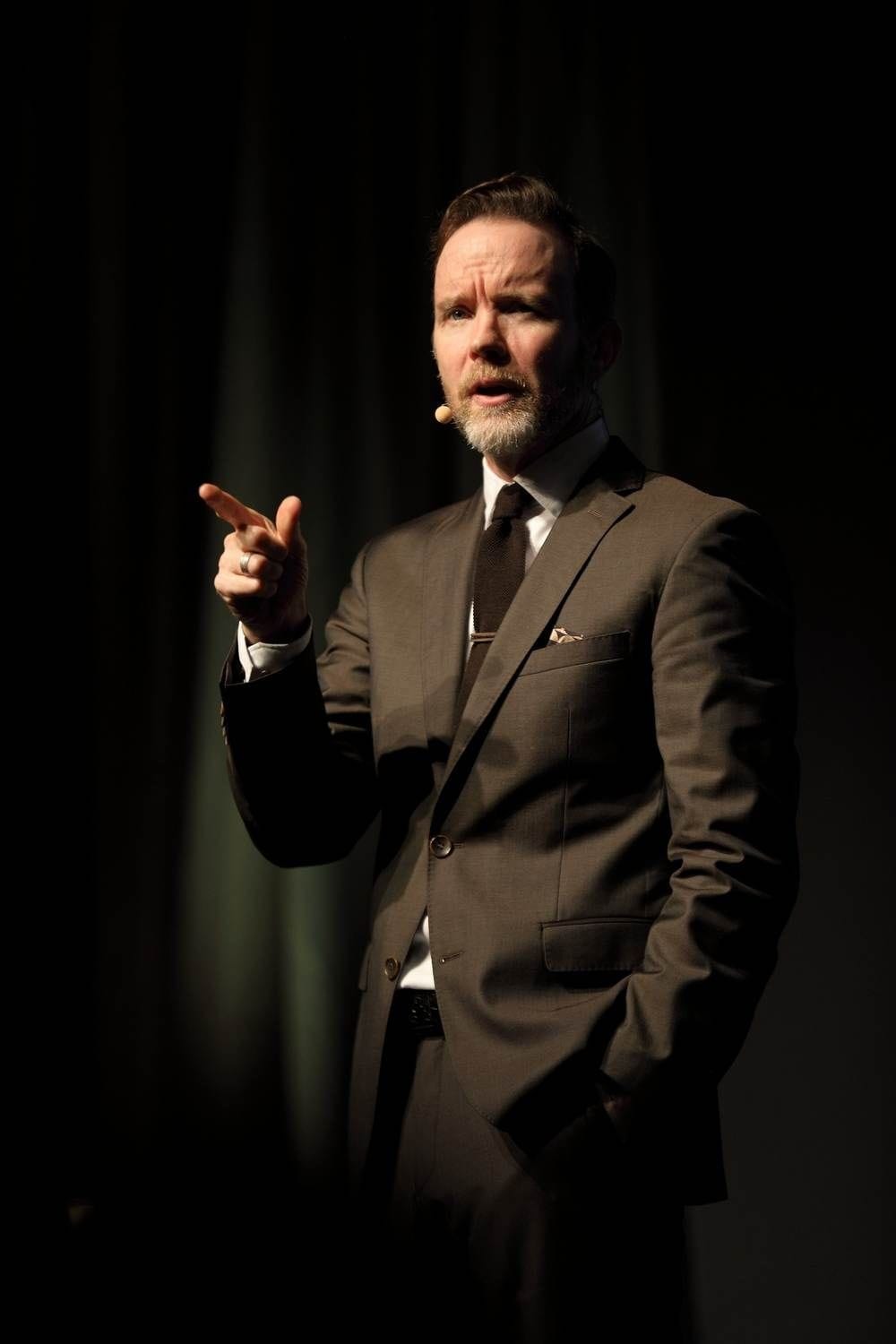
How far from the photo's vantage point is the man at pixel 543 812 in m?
1.17

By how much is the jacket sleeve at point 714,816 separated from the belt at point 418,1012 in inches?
8.8

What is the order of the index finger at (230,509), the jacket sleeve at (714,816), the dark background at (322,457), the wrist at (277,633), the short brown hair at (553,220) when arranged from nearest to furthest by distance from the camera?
the jacket sleeve at (714,816)
the index finger at (230,509)
the wrist at (277,633)
the short brown hair at (553,220)
the dark background at (322,457)

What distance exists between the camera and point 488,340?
142 centimetres

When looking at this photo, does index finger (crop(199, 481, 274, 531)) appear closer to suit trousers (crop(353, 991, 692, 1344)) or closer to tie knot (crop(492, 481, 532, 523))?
tie knot (crop(492, 481, 532, 523))

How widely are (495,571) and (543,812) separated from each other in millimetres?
315

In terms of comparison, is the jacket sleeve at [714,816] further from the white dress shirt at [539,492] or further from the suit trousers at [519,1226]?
the white dress shirt at [539,492]

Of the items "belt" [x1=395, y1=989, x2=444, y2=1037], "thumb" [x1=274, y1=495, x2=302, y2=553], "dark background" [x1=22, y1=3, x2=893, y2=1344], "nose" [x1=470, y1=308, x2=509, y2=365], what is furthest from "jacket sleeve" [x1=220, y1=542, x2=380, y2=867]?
"dark background" [x1=22, y1=3, x2=893, y2=1344]

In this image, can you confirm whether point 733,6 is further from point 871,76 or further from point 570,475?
point 570,475

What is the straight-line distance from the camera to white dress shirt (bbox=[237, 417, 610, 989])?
4.51 feet

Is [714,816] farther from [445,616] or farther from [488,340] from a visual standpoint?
[488,340]

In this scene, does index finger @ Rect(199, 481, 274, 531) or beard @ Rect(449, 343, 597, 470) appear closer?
index finger @ Rect(199, 481, 274, 531)

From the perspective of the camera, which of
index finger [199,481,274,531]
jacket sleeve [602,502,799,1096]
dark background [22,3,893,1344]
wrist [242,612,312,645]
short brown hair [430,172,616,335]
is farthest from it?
dark background [22,3,893,1344]

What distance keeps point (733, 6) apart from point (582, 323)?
1082 millimetres

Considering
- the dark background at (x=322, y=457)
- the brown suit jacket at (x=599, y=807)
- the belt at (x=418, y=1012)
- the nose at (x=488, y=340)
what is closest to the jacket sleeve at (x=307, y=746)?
the brown suit jacket at (x=599, y=807)
